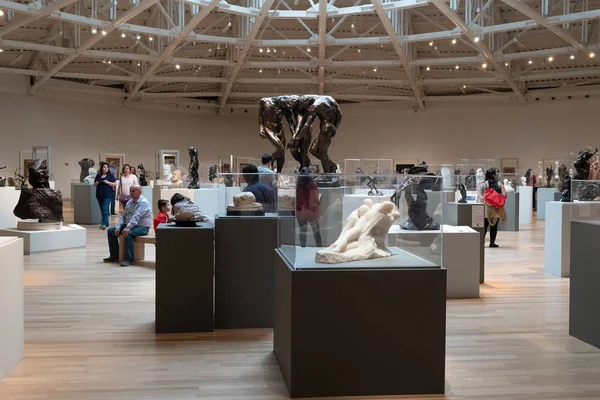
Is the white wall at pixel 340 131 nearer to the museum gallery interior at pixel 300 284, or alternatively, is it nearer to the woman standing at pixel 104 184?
the museum gallery interior at pixel 300 284

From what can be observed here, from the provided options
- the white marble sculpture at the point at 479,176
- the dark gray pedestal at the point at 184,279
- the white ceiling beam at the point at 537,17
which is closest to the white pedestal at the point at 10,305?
the dark gray pedestal at the point at 184,279

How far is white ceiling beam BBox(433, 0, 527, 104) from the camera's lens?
18000 millimetres

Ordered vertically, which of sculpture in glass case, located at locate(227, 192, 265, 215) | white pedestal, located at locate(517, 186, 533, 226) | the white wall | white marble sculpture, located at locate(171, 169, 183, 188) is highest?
the white wall

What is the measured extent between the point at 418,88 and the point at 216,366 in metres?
25.6

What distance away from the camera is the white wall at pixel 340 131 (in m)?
26.9

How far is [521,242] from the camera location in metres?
14.3

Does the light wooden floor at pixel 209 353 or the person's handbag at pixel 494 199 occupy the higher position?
the person's handbag at pixel 494 199

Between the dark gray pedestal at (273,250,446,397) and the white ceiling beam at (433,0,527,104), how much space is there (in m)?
14.6

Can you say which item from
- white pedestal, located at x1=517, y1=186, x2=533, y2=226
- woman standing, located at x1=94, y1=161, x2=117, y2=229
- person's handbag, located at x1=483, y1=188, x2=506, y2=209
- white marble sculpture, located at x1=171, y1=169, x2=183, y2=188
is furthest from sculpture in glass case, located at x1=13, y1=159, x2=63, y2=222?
white pedestal, located at x1=517, y1=186, x2=533, y2=226

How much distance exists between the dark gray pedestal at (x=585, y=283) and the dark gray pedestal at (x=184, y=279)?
11.1 feet

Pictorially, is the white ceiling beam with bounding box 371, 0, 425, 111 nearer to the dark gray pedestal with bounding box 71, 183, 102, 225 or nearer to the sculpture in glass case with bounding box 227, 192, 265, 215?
the dark gray pedestal with bounding box 71, 183, 102, 225

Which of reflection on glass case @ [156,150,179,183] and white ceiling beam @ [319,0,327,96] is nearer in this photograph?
white ceiling beam @ [319,0,327,96]

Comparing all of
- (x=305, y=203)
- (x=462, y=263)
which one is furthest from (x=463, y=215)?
(x=305, y=203)

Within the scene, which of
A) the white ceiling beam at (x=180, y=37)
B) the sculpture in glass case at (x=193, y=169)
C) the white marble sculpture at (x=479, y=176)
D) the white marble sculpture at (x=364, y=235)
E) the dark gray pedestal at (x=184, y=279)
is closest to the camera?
the white marble sculpture at (x=364, y=235)
